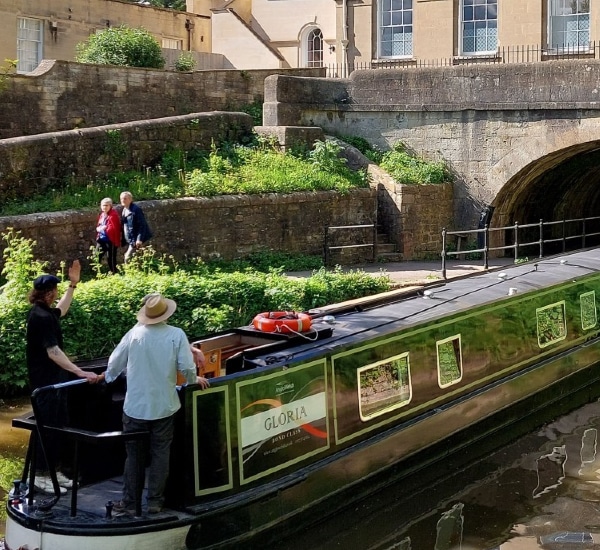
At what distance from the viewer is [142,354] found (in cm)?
650

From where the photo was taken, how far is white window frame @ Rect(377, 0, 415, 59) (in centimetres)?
2238

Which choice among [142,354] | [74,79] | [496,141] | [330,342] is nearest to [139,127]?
[74,79]

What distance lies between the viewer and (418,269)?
17188 mm

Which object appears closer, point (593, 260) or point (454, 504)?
point (454, 504)

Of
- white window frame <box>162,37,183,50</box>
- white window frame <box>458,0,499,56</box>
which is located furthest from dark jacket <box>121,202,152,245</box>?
white window frame <box>162,37,183,50</box>

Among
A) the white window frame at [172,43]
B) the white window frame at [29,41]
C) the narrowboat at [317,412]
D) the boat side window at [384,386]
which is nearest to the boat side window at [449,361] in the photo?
the narrowboat at [317,412]

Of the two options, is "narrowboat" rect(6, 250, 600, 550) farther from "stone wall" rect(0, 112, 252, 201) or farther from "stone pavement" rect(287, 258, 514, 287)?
"stone wall" rect(0, 112, 252, 201)

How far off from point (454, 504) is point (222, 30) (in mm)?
22101

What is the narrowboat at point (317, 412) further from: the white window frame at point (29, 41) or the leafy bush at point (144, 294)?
the white window frame at point (29, 41)

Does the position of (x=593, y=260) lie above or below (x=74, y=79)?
below

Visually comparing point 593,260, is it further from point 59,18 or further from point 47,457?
point 59,18

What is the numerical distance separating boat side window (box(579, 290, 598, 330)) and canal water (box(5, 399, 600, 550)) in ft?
6.76

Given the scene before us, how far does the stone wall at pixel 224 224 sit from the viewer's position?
14000 millimetres

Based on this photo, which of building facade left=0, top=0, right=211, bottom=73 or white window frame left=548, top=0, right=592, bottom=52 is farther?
building facade left=0, top=0, right=211, bottom=73
